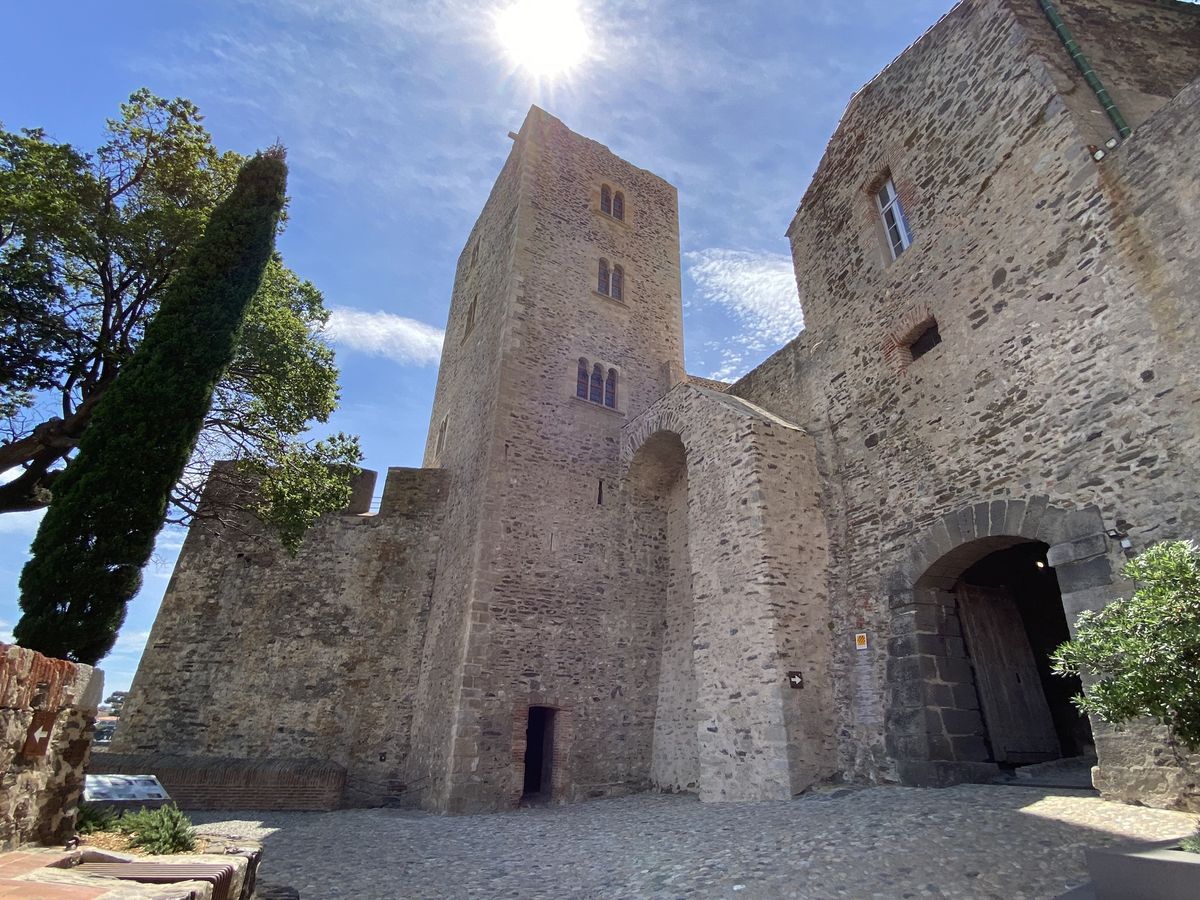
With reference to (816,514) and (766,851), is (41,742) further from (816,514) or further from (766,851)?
(816,514)

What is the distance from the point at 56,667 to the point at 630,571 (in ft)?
32.2

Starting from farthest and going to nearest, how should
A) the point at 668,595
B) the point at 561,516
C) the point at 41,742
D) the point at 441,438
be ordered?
1. the point at 441,438
2. the point at 668,595
3. the point at 561,516
4. the point at 41,742

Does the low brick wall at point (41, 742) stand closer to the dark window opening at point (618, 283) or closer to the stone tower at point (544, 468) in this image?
the stone tower at point (544, 468)

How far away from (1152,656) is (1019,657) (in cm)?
597

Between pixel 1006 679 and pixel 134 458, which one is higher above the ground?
pixel 134 458

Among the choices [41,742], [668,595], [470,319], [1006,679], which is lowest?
[41,742]

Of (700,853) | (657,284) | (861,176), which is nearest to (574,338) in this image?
(657,284)

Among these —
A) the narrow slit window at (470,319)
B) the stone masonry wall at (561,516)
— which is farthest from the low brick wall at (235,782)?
the narrow slit window at (470,319)

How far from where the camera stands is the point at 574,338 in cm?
1485

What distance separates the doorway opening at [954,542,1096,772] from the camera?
324 inches

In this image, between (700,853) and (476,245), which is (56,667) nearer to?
(700,853)

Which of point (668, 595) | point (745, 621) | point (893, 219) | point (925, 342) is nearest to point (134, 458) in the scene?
point (745, 621)

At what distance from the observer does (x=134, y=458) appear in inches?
275

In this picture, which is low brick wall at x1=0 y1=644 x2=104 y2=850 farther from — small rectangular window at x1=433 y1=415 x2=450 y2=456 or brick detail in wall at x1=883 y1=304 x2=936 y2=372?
small rectangular window at x1=433 y1=415 x2=450 y2=456
